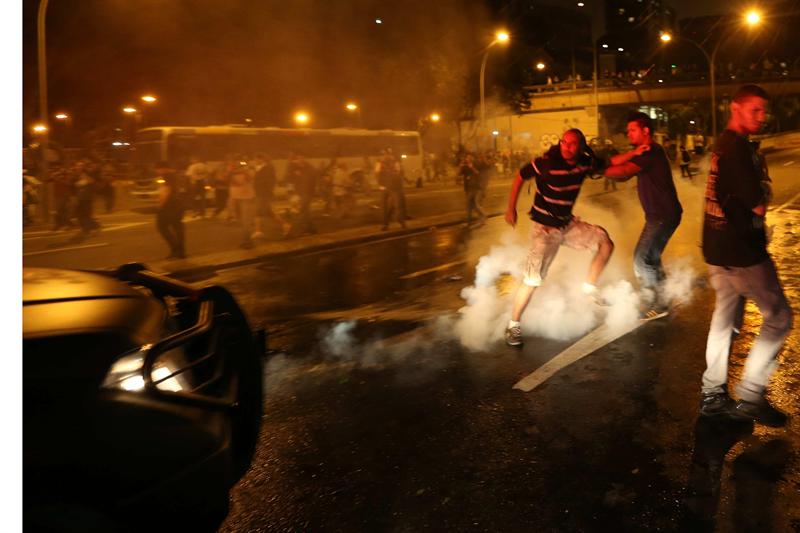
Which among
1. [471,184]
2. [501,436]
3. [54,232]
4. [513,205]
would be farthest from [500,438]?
[54,232]

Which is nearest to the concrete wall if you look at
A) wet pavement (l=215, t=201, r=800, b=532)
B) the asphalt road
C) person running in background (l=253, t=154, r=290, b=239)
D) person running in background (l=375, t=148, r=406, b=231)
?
person running in background (l=375, t=148, r=406, b=231)

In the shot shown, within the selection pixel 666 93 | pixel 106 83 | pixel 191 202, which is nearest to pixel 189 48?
pixel 106 83

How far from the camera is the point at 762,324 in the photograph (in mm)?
3238

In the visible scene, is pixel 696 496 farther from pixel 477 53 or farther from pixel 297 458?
pixel 477 53

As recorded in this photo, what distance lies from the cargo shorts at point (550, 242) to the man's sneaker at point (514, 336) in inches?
13.4

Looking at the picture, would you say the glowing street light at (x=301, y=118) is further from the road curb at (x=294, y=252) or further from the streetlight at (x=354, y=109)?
the road curb at (x=294, y=252)

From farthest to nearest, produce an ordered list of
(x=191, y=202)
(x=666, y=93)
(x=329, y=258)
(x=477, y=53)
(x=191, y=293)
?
(x=666, y=93) < (x=477, y=53) < (x=191, y=202) < (x=329, y=258) < (x=191, y=293)

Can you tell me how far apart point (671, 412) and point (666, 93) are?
2015 inches

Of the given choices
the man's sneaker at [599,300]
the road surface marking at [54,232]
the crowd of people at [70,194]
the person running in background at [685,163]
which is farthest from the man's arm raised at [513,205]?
the person running in background at [685,163]

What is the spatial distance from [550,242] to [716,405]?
174cm

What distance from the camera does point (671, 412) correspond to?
342cm

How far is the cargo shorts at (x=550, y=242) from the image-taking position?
4672mm

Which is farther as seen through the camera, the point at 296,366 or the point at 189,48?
the point at 189,48

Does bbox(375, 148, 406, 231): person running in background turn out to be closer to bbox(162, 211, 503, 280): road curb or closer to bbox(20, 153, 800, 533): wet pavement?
bbox(162, 211, 503, 280): road curb
